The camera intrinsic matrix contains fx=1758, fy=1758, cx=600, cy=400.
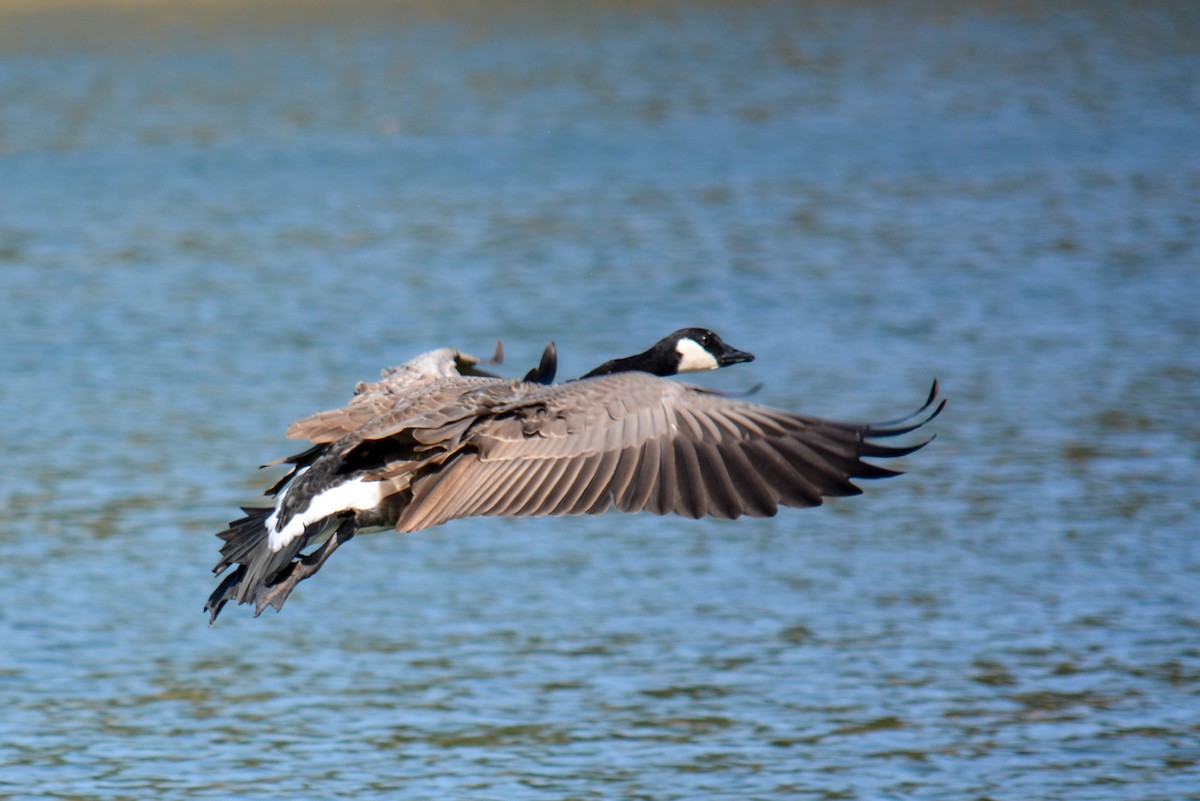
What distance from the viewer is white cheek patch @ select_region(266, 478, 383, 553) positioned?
603 cm

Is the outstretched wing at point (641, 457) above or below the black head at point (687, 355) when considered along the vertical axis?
below

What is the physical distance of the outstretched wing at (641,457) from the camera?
5434 mm

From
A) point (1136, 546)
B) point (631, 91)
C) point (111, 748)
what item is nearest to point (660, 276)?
point (1136, 546)

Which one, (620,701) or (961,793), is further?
(620,701)

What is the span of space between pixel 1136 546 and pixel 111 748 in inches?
193

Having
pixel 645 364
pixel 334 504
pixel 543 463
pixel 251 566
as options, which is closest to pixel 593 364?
pixel 645 364

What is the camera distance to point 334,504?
19.8 feet

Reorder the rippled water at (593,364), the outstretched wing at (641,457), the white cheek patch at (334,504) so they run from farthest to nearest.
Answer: the rippled water at (593,364)
the white cheek patch at (334,504)
the outstretched wing at (641,457)

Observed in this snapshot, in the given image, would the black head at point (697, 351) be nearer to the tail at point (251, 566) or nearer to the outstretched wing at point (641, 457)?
the outstretched wing at point (641, 457)

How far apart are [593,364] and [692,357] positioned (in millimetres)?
4625

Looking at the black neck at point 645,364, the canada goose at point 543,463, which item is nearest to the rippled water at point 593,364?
the canada goose at point 543,463

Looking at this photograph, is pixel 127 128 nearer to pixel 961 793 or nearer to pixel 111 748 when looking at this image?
pixel 111 748

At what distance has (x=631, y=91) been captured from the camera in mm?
24391

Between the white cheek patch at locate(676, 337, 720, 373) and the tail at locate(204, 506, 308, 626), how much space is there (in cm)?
183
